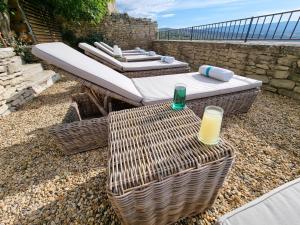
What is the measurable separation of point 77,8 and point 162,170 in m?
7.84

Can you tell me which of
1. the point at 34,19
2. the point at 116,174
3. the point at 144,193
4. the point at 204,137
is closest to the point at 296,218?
the point at 204,137

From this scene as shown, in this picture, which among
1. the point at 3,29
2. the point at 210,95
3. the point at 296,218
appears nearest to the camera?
the point at 296,218

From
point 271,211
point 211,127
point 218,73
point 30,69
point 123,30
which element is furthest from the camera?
point 123,30

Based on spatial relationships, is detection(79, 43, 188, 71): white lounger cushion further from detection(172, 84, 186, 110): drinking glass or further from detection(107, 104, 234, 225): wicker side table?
detection(107, 104, 234, 225): wicker side table

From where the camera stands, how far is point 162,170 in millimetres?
787

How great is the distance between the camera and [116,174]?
2.54 ft

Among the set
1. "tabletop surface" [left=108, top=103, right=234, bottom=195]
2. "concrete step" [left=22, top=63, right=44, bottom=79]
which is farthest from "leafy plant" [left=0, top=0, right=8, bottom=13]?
"tabletop surface" [left=108, top=103, right=234, bottom=195]

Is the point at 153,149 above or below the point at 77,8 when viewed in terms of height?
below

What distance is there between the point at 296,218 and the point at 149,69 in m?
3.08

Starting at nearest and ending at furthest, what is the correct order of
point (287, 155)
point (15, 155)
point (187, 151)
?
point (187, 151), point (287, 155), point (15, 155)

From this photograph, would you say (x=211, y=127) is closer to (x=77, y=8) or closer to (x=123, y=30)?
(x=77, y=8)

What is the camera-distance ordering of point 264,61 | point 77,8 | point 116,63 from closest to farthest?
1. point 116,63
2. point 264,61
3. point 77,8

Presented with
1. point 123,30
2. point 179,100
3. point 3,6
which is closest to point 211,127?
point 179,100

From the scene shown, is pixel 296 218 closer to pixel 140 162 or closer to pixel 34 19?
pixel 140 162
